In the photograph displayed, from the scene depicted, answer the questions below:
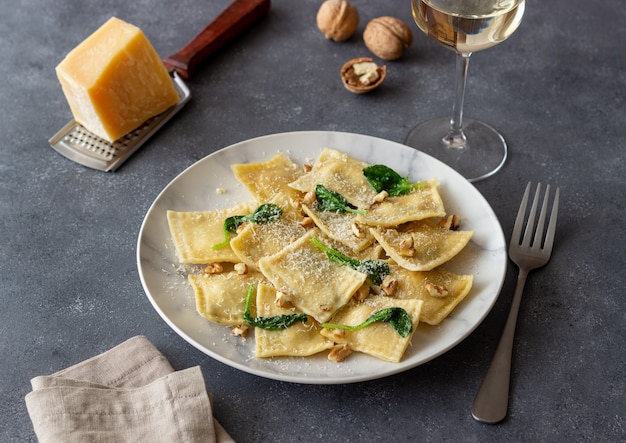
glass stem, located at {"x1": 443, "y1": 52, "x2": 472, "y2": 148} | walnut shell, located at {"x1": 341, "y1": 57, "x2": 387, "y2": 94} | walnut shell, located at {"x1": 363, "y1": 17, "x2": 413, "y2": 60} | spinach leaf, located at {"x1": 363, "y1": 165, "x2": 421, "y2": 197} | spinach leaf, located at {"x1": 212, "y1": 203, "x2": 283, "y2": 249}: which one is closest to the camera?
spinach leaf, located at {"x1": 212, "y1": 203, "x2": 283, "y2": 249}

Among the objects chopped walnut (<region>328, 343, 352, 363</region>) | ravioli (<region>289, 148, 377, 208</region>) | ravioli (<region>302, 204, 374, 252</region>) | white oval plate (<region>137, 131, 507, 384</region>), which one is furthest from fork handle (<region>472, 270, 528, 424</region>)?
ravioli (<region>289, 148, 377, 208</region>)

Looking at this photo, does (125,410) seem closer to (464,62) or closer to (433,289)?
(433,289)

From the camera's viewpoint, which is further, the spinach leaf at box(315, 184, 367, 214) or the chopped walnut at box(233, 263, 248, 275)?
the spinach leaf at box(315, 184, 367, 214)

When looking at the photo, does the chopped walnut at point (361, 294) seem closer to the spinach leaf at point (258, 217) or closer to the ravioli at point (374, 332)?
the ravioli at point (374, 332)

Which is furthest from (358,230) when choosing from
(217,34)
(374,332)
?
(217,34)

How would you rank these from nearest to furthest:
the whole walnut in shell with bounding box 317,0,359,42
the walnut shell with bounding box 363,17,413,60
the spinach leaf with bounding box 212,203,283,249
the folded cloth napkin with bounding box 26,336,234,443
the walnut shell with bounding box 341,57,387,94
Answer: the folded cloth napkin with bounding box 26,336,234,443 → the spinach leaf with bounding box 212,203,283,249 → the walnut shell with bounding box 341,57,387,94 → the walnut shell with bounding box 363,17,413,60 → the whole walnut in shell with bounding box 317,0,359,42

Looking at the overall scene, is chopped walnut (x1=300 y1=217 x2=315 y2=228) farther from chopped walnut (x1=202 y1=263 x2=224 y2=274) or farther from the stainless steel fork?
the stainless steel fork

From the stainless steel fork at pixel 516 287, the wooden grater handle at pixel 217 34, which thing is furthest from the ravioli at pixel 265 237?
the wooden grater handle at pixel 217 34
